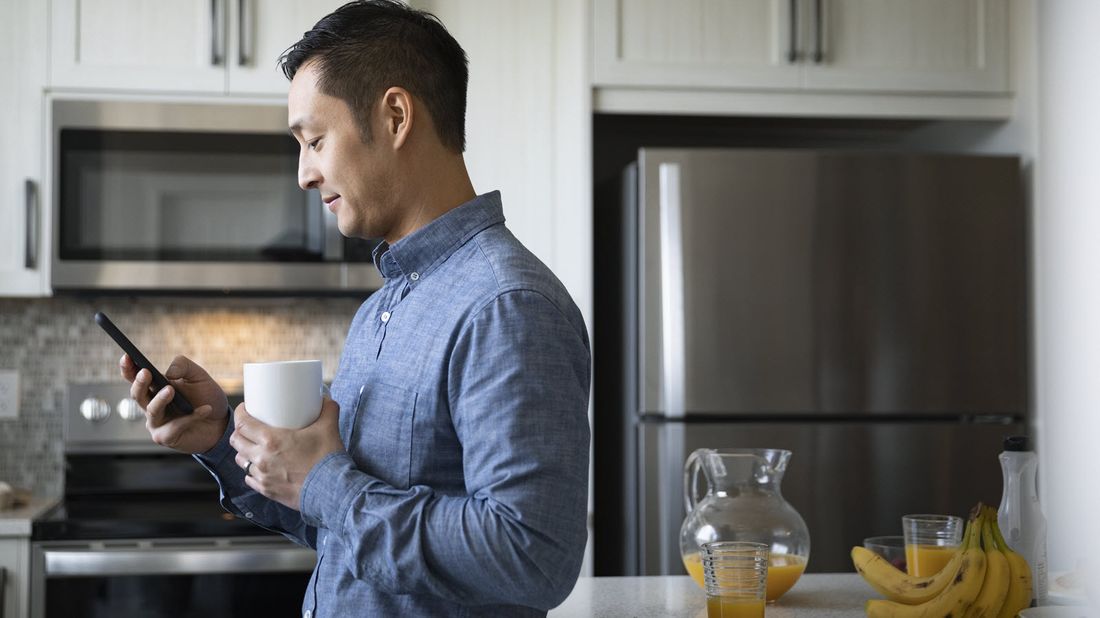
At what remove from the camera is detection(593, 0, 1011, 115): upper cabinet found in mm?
2414

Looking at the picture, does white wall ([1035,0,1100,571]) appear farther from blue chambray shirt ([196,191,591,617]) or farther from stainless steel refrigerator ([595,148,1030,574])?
blue chambray shirt ([196,191,591,617])

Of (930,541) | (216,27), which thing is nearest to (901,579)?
(930,541)

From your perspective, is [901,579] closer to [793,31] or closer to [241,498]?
[241,498]

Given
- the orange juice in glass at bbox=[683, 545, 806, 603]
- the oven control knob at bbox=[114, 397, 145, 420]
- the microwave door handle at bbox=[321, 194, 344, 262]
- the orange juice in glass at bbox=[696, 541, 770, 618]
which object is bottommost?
the orange juice in glass at bbox=[683, 545, 806, 603]

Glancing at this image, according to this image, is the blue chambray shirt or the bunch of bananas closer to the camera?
the blue chambray shirt

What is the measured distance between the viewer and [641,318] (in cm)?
231

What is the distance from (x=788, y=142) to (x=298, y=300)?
4.48 feet

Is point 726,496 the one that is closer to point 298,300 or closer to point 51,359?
point 298,300

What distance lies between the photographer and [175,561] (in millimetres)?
2195

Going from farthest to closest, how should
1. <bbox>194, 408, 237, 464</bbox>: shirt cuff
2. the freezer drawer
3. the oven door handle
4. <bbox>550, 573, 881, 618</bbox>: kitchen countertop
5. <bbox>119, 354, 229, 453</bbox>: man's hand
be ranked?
the freezer drawer
the oven door handle
<bbox>550, 573, 881, 618</bbox>: kitchen countertop
<bbox>194, 408, 237, 464</bbox>: shirt cuff
<bbox>119, 354, 229, 453</bbox>: man's hand

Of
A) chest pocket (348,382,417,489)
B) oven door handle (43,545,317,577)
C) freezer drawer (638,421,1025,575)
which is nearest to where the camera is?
chest pocket (348,382,417,489)

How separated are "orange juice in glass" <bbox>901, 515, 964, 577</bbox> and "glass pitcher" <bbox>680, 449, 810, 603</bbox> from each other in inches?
5.3

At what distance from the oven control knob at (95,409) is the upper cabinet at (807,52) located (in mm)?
1374

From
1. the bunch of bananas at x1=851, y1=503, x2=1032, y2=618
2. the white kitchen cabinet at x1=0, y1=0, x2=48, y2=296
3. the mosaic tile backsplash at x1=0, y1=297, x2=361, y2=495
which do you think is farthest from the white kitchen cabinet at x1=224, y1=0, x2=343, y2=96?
the bunch of bananas at x1=851, y1=503, x2=1032, y2=618
